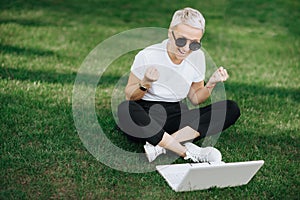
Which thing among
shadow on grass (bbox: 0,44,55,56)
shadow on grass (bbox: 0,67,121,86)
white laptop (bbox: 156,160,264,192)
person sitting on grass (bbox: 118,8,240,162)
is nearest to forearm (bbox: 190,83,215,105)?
person sitting on grass (bbox: 118,8,240,162)

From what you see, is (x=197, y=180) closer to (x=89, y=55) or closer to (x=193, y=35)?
(x=193, y=35)

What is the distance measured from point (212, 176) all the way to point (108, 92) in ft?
5.72

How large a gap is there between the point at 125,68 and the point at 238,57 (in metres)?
1.40

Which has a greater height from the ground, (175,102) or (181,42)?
(181,42)

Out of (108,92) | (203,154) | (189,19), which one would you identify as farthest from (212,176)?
(108,92)

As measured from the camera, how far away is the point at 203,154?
312 centimetres

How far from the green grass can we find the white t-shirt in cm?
41

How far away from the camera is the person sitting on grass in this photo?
Answer: 3.04 meters

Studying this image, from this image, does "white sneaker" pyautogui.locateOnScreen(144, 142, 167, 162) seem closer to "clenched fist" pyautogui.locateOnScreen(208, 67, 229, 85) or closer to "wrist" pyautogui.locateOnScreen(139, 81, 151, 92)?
"wrist" pyautogui.locateOnScreen(139, 81, 151, 92)

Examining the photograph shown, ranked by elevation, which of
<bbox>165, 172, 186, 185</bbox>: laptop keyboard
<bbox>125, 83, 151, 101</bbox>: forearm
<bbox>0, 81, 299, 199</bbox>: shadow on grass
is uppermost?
<bbox>125, 83, 151, 101</bbox>: forearm

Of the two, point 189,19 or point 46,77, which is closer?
point 189,19

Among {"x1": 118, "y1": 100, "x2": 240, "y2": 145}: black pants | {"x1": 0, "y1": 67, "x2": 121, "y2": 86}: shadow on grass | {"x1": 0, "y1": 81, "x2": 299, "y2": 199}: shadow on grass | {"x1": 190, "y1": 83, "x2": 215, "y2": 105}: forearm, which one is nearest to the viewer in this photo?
{"x1": 0, "y1": 81, "x2": 299, "y2": 199}: shadow on grass

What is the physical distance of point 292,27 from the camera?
22.9ft

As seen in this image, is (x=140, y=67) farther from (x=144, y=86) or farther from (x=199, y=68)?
(x=199, y=68)
